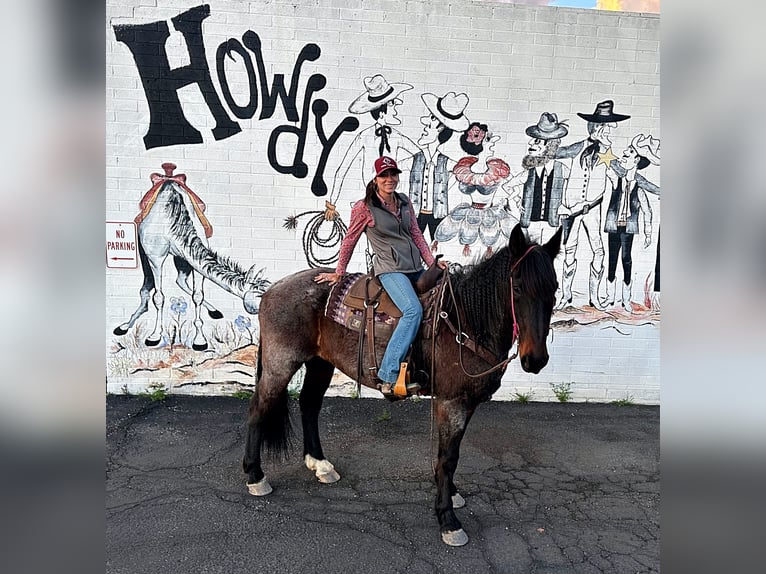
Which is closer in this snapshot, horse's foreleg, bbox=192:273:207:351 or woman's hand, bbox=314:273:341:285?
woman's hand, bbox=314:273:341:285

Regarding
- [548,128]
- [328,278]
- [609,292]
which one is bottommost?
[609,292]

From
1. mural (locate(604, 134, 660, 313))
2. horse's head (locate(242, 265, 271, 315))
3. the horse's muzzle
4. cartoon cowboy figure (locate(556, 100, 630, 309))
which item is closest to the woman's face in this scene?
the horse's muzzle

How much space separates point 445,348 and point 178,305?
386 cm

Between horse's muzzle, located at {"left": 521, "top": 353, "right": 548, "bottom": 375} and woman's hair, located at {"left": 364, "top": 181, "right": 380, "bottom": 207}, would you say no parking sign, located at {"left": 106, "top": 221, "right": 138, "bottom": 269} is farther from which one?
horse's muzzle, located at {"left": 521, "top": 353, "right": 548, "bottom": 375}

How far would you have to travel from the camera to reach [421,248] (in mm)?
3535

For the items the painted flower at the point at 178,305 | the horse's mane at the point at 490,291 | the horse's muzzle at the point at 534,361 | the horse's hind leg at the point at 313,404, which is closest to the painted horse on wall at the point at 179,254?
the painted flower at the point at 178,305

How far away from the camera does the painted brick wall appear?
542 centimetres

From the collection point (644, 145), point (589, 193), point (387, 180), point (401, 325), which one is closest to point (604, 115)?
point (644, 145)

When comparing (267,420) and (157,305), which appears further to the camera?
(157,305)

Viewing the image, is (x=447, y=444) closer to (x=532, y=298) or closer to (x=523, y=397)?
(x=532, y=298)

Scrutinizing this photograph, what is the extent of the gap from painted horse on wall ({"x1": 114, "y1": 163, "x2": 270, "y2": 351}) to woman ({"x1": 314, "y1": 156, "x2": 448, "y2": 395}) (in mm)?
2779

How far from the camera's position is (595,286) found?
589 cm

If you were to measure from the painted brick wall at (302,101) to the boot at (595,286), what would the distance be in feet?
1.06
